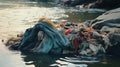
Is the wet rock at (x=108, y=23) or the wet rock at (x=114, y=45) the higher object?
the wet rock at (x=108, y=23)

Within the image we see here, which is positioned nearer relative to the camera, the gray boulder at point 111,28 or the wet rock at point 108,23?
the gray boulder at point 111,28

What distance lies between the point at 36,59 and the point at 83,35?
3.89m

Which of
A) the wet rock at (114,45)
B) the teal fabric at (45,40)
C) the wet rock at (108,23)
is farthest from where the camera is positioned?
the wet rock at (108,23)

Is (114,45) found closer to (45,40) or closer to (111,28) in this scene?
(111,28)

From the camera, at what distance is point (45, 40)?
71.8 ft

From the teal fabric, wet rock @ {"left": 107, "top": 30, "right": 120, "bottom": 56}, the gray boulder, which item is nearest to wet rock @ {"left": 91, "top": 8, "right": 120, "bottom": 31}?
the gray boulder

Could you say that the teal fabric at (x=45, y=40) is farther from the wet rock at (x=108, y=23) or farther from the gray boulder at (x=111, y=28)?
the wet rock at (x=108, y=23)

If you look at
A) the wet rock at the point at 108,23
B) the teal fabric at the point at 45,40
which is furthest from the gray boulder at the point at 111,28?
the teal fabric at the point at 45,40

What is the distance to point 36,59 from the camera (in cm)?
2036

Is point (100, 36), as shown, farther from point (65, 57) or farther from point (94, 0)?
point (94, 0)

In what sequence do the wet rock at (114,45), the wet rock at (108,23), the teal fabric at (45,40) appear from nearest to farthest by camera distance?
1. the wet rock at (114,45)
2. the teal fabric at (45,40)
3. the wet rock at (108,23)

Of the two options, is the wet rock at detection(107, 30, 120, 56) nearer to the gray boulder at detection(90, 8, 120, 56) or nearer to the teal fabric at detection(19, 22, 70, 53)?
the gray boulder at detection(90, 8, 120, 56)

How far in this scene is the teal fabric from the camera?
70.4 feet

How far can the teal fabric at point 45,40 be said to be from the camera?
21469mm
